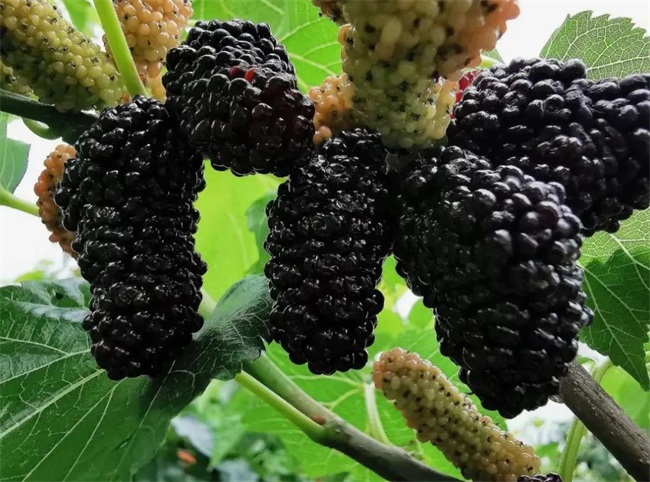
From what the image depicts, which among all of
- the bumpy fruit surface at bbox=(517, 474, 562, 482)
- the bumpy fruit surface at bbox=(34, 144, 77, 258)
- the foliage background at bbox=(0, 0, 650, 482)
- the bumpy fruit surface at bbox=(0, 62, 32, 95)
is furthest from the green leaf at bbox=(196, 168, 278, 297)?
the bumpy fruit surface at bbox=(517, 474, 562, 482)

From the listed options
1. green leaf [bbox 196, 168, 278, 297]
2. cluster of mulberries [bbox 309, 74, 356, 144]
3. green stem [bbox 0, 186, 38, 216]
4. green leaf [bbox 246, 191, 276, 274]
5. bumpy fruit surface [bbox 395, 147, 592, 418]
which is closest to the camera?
bumpy fruit surface [bbox 395, 147, 592, 418]

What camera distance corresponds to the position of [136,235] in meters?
0.49

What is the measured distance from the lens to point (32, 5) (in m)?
0.52

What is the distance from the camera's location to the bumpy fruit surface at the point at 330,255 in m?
0.44

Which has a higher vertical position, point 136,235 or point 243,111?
point 243,111

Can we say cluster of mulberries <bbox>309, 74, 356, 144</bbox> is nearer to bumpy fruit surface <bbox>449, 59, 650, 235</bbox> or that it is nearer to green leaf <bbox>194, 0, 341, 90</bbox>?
bumpy fruit surface <bbox>449, 59, 650, 235</bbox>

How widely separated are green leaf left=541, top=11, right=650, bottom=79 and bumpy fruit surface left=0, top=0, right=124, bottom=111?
40 cm

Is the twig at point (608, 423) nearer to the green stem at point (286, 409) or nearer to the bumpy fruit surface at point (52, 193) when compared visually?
the green stem at point (286, 409)

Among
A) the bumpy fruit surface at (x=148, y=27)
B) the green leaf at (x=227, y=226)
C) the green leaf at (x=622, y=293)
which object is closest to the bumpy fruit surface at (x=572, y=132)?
the green leaf at (x=622, y=293)

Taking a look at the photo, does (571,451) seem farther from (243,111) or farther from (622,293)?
(243,111)

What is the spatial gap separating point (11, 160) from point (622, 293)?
27.9 inches

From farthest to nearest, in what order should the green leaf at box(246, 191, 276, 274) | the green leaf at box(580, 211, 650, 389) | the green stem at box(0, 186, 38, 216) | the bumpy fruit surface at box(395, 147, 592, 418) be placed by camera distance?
Result: 1. the green leaf at box(246, 191, 276, 274)
2. the green stem at box(0, 186, 38, 216)
3. the green leaf at box(580, 211, 650, 389)
4. the bumpy fruit surface at box(395, 147, 592, 418)

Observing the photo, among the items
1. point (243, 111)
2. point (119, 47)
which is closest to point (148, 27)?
point (119, 47)

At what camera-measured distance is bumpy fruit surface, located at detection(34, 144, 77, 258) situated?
0.67 m
